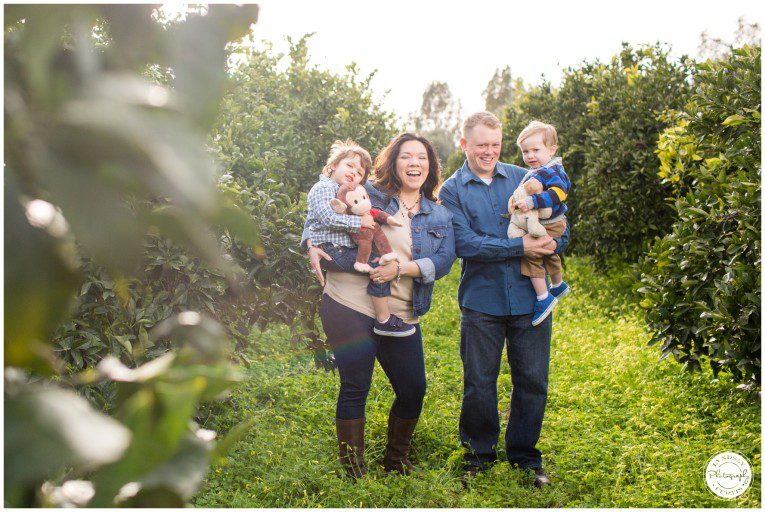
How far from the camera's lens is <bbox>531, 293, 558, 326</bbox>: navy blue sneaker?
12.2 ft

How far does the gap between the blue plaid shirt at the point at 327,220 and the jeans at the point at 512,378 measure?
87 cm

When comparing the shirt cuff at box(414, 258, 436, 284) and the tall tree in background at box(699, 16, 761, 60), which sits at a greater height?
the tall tree in background at box(699, 16, 761, 60)

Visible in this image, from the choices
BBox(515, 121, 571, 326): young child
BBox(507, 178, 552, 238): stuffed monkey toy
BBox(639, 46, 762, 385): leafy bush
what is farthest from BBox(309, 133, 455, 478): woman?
BBox(639, 46, 762, 385): leafy bush

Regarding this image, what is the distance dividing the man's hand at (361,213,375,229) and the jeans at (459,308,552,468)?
793mm

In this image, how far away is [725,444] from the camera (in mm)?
4156

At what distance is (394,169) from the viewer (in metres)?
3.80

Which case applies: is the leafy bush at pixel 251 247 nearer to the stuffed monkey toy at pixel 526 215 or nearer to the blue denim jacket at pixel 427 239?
the blue denim jacket at pixel 427 239

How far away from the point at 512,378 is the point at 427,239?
3.11ft

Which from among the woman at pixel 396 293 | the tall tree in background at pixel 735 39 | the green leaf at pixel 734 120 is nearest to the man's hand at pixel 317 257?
the woman at pixel 396 293

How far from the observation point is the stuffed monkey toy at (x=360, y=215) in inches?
139

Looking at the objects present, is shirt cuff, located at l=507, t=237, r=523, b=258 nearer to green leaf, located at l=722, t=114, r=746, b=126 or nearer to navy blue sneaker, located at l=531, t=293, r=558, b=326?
navy blue sneaker, located at l=531, t=293, r=558, b=326

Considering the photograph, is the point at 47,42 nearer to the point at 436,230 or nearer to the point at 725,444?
the point at 436,230

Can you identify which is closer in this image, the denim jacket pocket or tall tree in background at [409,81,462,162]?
the denim jacket pocket

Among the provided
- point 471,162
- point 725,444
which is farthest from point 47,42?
point 725,444
